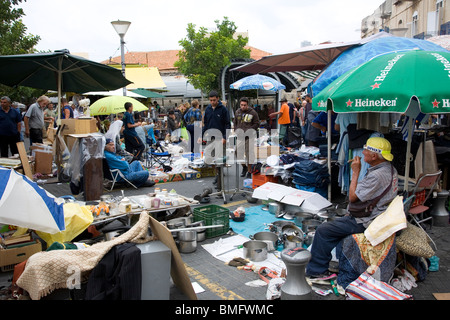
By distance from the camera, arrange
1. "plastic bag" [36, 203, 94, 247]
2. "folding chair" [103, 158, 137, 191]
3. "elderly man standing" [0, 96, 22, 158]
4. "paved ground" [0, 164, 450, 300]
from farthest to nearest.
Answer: "elderly man standing" [0, 96, 22, 158]
"folding chair" [103, 158, 137, 191]
"plastic bag" [36, 203, 94, 247]
"paved ground" [0, 164, 450, 300]

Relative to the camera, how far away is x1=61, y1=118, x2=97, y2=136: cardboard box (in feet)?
23.3

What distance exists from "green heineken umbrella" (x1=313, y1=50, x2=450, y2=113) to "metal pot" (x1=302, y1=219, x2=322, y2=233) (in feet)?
6.07

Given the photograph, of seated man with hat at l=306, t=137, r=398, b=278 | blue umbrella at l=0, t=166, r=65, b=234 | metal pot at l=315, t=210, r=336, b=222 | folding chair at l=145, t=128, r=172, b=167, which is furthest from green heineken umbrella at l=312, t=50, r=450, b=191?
folding chair at l=145, t=128, r=172, b=167

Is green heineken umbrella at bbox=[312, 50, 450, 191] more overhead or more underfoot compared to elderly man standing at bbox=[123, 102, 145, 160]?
more overhead

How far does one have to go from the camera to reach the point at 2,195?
3.54 m

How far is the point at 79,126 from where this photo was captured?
7094 mm

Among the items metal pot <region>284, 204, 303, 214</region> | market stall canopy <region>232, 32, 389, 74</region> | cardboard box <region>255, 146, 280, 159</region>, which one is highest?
market stall canopy <region>232, 32, 389, 74</region>

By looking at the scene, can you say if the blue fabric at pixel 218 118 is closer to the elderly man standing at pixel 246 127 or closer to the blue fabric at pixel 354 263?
the elderly man standing at pixel 246 127

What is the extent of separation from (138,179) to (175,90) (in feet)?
78.9

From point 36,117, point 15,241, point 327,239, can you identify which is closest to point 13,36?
point 36,117

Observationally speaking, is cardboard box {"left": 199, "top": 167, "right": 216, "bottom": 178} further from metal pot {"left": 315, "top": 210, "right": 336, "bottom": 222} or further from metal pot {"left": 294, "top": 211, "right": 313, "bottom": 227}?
metal pot {"left": 315, "top": 210, "right": 336, "bottom": 222}

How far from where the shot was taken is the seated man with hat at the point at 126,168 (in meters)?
8.04

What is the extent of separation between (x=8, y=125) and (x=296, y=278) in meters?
9.03
